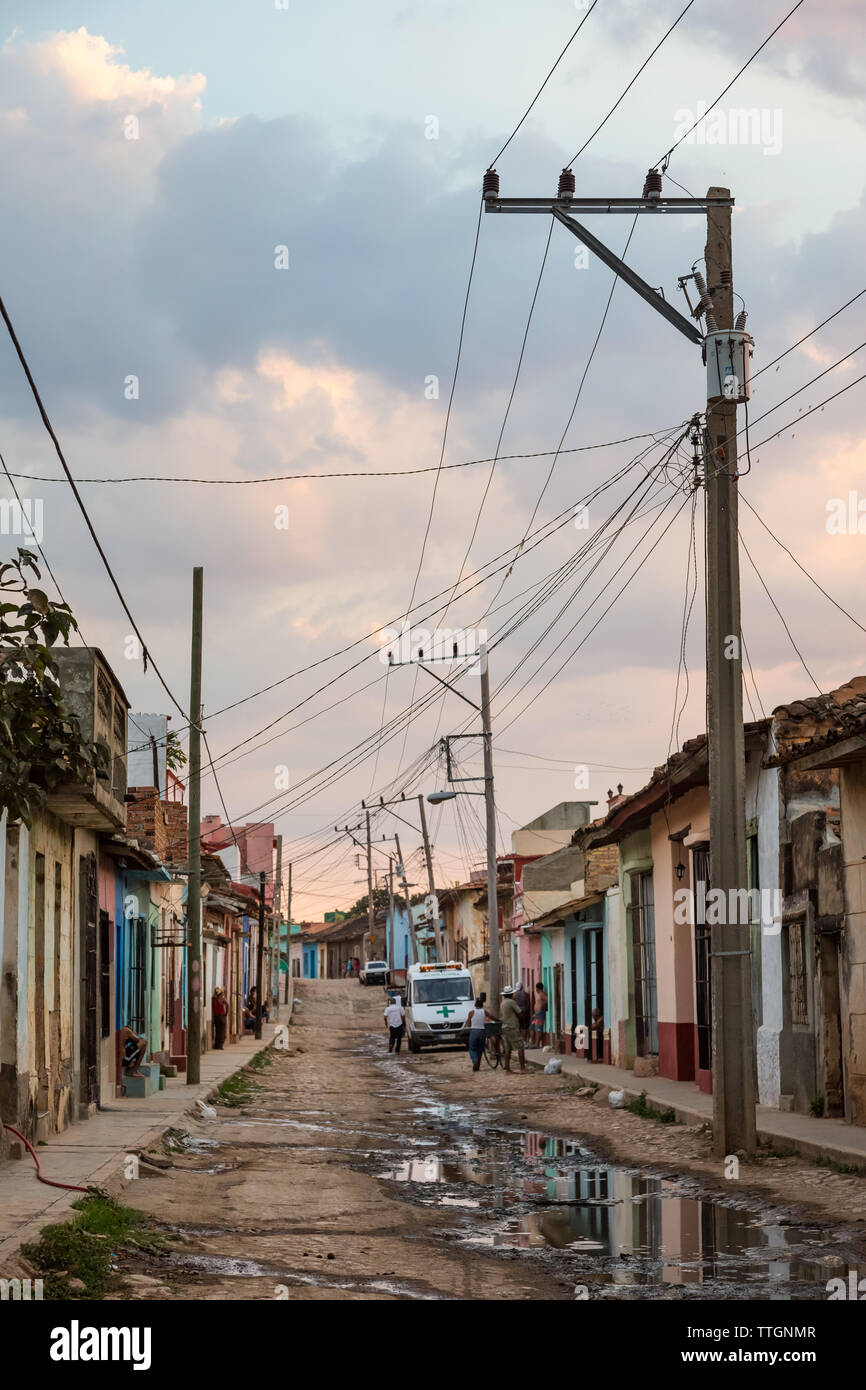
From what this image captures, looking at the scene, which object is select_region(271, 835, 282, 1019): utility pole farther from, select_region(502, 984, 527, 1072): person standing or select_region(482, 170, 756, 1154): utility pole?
select_region(482, 170, 756, 1154): utility pole

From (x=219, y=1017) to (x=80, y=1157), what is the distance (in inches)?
1039

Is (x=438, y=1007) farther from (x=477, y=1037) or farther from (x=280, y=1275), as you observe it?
(x=280, y=1275)

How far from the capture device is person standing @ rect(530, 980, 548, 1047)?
39.8m

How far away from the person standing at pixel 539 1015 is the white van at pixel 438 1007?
5.93 feet

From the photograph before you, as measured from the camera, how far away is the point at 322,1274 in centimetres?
879

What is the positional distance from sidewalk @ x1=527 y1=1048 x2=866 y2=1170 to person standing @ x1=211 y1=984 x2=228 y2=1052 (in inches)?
539

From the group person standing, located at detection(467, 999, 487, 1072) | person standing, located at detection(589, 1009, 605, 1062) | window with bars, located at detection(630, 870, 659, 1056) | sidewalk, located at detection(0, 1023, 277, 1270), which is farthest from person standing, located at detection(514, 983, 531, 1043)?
sidewalk, located at detection(0, 1023, 277, 1270)

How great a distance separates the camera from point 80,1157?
562 inches

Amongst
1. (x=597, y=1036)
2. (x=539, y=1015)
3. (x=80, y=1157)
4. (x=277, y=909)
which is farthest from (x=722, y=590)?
(x=277, y=909)

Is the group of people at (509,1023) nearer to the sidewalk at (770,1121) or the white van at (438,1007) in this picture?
the white van at (438,1007)

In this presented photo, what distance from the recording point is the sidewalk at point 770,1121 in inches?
528

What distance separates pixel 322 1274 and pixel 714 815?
668cm
